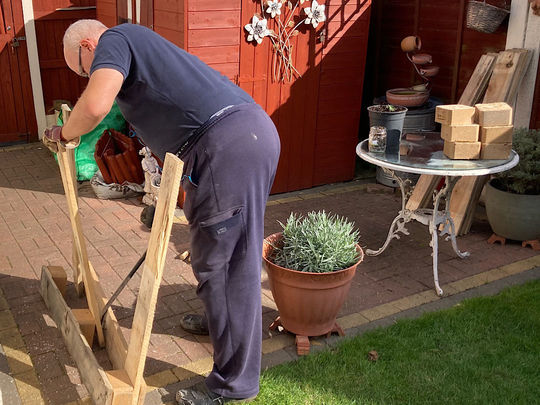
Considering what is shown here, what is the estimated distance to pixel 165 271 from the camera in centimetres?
491

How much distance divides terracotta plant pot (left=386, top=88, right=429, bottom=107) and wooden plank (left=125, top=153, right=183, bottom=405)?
4.44 m

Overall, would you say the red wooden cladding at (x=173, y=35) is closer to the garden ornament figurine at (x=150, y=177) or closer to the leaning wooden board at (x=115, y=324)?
the garden ornament figurine at (x=150, y=177)

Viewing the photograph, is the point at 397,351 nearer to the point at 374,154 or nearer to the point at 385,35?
the point at 374,154

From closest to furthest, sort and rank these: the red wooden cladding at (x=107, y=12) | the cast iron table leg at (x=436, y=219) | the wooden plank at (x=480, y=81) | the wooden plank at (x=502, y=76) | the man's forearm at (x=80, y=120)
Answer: the man's forearm at (x=80, y=120)
the cast iron table leg at (x=436, y=219)
the wooden plank at (x=502, y=76)
the wooden plank at (x=480, y=81)
the red wooden cladding at (x=107, y=12)

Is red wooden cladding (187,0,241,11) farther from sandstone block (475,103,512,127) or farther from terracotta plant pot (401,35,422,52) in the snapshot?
sandstone block (475,103,512,127)

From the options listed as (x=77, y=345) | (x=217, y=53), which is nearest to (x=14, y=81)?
(x=217, y=53)

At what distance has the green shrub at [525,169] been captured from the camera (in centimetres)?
529

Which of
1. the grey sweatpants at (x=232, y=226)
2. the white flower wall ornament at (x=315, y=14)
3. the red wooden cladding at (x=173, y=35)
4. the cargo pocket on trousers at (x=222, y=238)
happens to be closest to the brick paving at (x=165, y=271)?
the grey sweatpants at (x=232, y=226)

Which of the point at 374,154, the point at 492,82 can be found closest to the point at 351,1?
the point at 492,82

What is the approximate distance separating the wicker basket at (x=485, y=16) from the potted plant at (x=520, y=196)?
1.23 m

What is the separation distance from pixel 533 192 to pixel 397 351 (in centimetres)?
250

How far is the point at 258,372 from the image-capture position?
11.0 ft

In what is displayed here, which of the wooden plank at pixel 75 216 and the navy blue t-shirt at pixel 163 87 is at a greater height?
the navy blue t-shirt at pixel 163 87

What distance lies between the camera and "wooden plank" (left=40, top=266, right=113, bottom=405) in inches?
116
